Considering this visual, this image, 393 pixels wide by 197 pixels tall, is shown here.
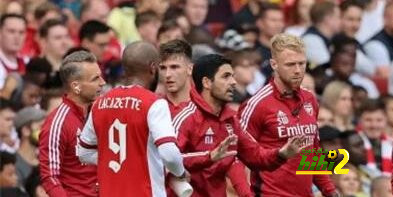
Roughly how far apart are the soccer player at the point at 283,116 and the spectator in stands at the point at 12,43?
5.39 m

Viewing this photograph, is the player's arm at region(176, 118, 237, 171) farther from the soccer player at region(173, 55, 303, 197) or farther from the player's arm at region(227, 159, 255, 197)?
the player's arm at region(227, 159, 255, 197)

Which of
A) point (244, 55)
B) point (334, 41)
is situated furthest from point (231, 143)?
point (334, 41)

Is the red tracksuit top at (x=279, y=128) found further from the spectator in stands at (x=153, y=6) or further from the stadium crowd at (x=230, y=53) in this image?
the spectator in stands at (x=153, y=6)

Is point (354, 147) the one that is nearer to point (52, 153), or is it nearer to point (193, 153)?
point (193, 153)

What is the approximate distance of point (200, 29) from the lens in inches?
857

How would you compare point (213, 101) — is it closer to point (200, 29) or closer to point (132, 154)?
point (132, 154)

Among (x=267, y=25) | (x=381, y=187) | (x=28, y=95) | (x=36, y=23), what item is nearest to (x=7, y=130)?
(x=28, y=95)

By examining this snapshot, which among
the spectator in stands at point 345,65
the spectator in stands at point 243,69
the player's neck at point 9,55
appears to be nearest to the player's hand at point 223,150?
the spectator in stands at point 243,69

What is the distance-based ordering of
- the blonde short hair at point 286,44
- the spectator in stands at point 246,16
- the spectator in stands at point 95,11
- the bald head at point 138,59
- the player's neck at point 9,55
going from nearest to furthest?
the bald head at point 138,59 < the blonde short hair at point 286,44 < the player's neck at point 9,55 < the spectator in stands at point 95,11 < the spectator in stands at point 246,16

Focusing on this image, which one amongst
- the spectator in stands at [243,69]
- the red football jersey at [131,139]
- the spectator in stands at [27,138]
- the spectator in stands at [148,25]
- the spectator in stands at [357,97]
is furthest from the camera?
the spectator in stands at [148,25]

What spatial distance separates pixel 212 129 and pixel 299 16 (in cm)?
913

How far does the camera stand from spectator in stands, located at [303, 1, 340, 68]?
21.9 meters

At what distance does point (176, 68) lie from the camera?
1464 centimetres

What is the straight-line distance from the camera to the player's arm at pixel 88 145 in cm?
1346
